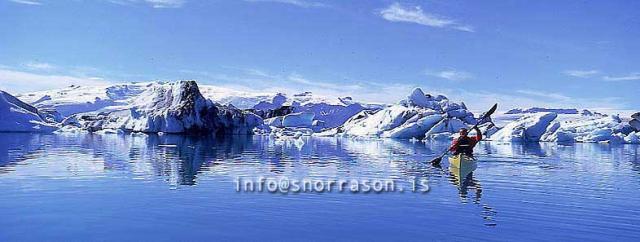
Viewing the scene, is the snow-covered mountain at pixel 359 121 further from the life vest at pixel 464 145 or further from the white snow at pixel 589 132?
the life vest at pixel 464 145

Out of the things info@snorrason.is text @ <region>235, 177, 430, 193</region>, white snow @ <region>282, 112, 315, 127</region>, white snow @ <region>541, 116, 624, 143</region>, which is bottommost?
info@snorrason.is text @ <region>235, 177, 430, 193</region>

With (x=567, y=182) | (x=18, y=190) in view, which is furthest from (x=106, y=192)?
(x=567, y=182)

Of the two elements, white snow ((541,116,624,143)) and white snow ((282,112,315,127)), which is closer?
white snow ((541,116,624,143))

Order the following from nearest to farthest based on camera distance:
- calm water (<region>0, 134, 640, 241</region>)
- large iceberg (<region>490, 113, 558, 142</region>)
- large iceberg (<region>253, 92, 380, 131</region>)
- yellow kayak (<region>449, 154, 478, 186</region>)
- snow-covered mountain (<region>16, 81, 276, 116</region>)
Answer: calm water (<region>0, 134, 640, 241</region>) < yellow kayak (<region>449, 154, 478, 186</region>) < large iceberg (<region>490, 113, 558, 142</region>) < large iceberg (<region>253, 92, 380, 131</region>) < snow-covered mountain (<region>16, 81, 276, 116</region>)

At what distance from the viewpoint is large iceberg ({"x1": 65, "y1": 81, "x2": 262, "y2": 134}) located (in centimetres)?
6316

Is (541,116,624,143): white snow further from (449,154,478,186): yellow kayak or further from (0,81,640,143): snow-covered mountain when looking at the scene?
(449,154,478,186): yellow kayak

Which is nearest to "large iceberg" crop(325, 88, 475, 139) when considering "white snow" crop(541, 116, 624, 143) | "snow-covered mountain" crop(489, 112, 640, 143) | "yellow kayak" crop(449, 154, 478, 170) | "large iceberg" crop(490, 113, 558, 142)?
"large iceberg" crop(490, 113, 558, 142)

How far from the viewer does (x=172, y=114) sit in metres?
63.2

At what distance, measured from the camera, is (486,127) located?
228ft

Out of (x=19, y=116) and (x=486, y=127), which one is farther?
(x=486, y=127)

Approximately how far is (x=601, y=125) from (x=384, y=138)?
25.2 m

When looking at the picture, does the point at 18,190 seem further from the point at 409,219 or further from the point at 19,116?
the point at 19,116

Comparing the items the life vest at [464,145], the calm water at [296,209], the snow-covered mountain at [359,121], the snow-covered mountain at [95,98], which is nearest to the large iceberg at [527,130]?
the snow-covered mountain at [359,121]

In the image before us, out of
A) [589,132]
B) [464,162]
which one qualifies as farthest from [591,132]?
[464,162]
